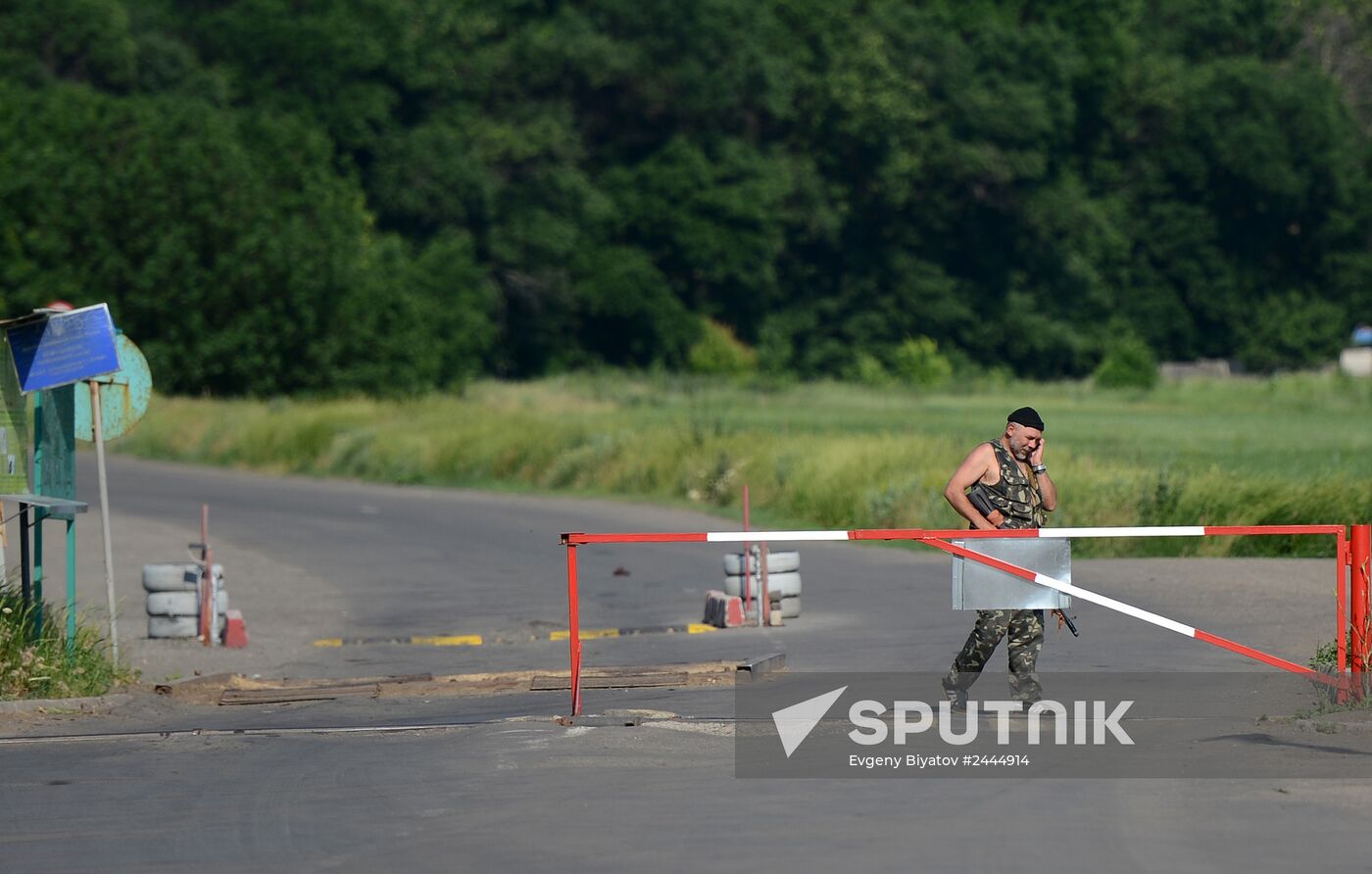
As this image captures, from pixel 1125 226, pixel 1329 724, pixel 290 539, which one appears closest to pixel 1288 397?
pixel 1125 226

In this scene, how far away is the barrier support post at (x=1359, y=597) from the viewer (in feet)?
38.6

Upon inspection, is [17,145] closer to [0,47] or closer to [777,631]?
[0,47]

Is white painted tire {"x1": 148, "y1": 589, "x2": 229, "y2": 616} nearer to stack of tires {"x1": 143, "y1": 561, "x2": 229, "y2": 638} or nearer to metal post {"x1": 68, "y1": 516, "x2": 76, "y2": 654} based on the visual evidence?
stack of tires {"x1": 143, "y1": 561, "x2": 229, "y2": 638}

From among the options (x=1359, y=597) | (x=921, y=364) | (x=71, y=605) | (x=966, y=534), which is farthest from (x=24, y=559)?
(x=921, y=364)

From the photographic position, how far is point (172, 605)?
58.8 feet

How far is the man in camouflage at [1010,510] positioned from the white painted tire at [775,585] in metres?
5.87

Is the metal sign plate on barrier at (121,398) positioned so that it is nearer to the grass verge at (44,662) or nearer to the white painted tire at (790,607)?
the grass verge at (44,662)

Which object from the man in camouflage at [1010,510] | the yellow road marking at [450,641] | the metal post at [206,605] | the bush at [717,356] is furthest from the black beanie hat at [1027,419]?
the bush at [717,356]

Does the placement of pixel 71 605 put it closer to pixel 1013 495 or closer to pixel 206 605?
pixel 206 605

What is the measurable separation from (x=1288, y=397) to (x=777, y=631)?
49.8m

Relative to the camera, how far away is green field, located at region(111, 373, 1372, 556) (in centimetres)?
2562

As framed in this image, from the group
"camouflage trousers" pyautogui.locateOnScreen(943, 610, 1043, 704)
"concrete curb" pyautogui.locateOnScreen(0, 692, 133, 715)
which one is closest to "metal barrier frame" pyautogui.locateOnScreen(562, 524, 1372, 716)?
"camouflage trousers" pyautogui.locateOnScreen(943, 610, 1043, 704)

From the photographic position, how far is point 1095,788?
9.61 m

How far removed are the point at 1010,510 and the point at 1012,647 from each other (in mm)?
764
